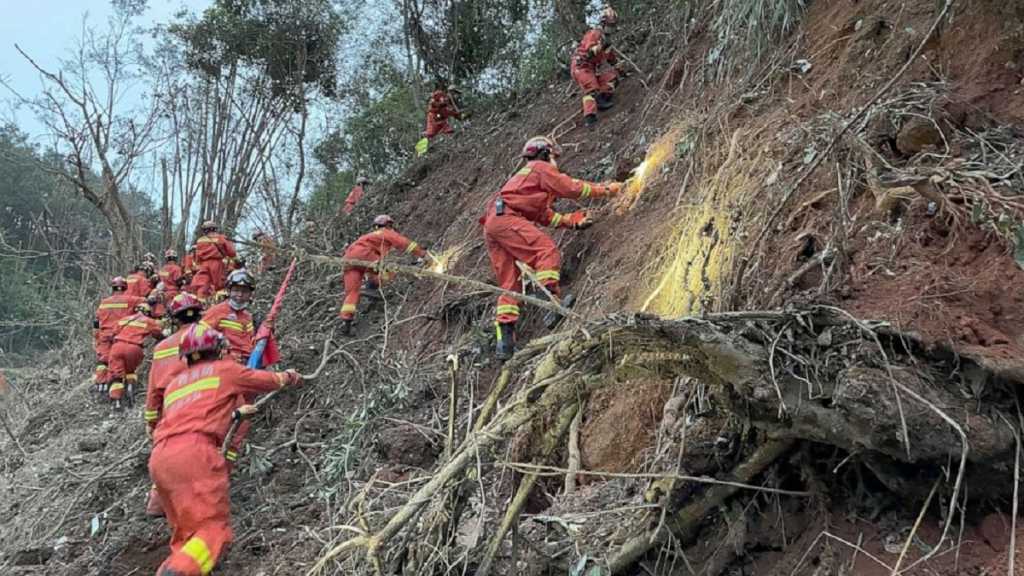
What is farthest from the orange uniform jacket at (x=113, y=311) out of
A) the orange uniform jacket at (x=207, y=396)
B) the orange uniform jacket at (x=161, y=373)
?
the orange uniform jacket at (x=207, y=396)

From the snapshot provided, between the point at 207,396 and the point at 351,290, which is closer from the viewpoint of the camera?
the point at 207,396

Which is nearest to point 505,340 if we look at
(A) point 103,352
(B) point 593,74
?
(B) point 593,74

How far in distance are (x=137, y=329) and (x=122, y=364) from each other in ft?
1.70

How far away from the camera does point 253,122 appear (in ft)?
61.7

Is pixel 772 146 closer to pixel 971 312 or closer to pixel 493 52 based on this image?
pixel 971 312

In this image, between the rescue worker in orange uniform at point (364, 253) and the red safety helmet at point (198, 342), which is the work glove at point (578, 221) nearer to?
the rescue worker in orange uniform at point (364, 253)

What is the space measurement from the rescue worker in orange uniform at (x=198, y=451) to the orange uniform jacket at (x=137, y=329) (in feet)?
18.0

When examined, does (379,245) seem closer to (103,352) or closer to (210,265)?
(210,265)

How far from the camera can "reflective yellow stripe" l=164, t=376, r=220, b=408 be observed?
519cm

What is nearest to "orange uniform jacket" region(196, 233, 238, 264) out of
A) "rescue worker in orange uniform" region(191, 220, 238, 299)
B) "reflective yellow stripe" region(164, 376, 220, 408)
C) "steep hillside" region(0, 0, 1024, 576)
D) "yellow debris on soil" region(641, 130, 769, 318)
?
"rescue worker in orange uniform" region(191, 220, 238, 299)

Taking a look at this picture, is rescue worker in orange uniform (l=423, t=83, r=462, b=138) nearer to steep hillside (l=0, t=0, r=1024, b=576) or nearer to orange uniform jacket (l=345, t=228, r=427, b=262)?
orange uniform jacket (l=345, t=228, r=427, b=262)

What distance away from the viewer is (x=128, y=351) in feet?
33.9

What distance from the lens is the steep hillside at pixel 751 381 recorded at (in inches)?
109

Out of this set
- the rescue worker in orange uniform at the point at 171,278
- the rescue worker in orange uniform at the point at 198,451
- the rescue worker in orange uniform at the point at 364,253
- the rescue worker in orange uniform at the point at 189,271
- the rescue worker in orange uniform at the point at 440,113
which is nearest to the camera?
the rescue worker in orange uniform at the point at 198,451
